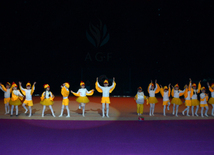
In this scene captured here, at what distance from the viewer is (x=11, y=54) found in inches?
783

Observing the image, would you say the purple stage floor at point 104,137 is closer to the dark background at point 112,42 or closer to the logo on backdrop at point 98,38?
the dark background at point 112,42

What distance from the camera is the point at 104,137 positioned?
632 cm

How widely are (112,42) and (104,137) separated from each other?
1500 cm

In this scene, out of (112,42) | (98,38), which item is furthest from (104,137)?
(98,38)

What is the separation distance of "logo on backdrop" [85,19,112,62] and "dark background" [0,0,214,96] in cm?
15

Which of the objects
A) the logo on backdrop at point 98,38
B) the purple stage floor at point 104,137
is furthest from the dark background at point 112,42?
the purple stage floor at point 104,137

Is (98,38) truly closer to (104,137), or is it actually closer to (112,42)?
(112,42)

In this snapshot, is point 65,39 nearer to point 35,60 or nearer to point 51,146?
point 35,60

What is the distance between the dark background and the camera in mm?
18531

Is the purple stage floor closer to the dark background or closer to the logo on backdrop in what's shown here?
the dark background

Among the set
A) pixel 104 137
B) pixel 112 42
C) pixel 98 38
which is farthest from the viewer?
pixel 98 38

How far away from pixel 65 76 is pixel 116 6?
9271 millimetres

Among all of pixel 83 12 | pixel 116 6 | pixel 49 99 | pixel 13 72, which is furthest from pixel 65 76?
pixel 49 99

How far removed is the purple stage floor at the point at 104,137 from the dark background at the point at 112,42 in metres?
12.1
